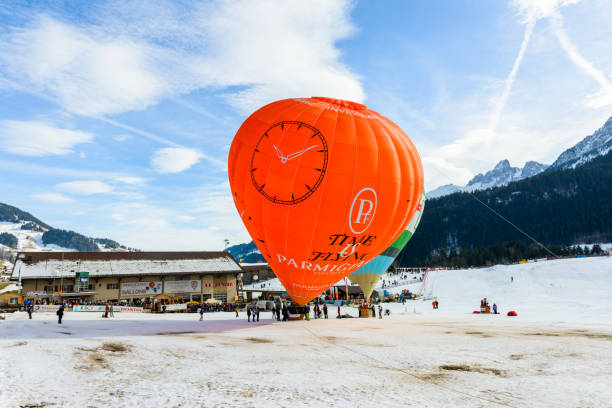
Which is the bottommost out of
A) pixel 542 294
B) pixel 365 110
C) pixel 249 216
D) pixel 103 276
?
pixel 542 294

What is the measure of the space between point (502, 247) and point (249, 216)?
137m

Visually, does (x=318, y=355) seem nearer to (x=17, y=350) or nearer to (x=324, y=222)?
(x=324, y=222)

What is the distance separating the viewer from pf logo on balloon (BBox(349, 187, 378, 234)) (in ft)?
69.8

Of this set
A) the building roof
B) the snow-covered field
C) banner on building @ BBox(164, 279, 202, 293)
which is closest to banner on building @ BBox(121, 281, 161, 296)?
banner on building @ BBox(164, 279, 202, 293)

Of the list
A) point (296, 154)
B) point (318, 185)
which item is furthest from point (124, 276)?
point (318, 185)

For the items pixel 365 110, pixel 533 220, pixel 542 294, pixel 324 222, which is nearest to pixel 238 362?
pixel 324 222

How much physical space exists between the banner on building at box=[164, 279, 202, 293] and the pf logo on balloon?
43.7m

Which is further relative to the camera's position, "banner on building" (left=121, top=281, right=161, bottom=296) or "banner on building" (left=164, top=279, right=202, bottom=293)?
"banner on building" (left=164, top=279, right=202, bottom=293)

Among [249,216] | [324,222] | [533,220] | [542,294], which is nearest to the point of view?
[324,222]

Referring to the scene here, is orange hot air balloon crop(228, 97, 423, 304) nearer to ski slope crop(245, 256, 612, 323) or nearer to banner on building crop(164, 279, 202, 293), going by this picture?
ski slope crop(245, 256, 612, 323)

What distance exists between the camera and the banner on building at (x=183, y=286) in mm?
58069

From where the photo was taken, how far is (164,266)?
58781mm

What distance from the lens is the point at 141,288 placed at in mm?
56094

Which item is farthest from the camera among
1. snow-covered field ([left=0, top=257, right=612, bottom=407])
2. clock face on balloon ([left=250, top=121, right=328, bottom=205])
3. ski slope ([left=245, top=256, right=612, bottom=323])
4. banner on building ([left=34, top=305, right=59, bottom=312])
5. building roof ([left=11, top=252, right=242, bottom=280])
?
building roof ([left=11, top=252, right=242, bottom=280])
